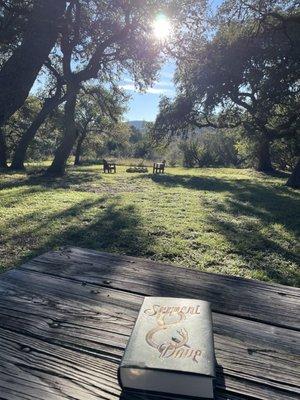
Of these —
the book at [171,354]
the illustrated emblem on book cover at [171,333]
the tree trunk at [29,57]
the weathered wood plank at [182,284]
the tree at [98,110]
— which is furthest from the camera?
the tree at [98,110]

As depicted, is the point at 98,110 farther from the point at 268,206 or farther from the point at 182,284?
the point at 182,284

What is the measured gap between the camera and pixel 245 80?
22.8 metres

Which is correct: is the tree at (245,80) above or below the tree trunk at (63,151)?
above

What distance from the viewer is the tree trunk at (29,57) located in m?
5.43

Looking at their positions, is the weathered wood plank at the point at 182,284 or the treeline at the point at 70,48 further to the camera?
the treeline at the point at 70,48

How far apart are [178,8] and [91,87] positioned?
511 inches

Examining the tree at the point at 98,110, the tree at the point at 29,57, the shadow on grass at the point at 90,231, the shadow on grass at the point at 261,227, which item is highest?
the tree at the point at 98,110

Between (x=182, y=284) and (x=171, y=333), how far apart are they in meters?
0.73

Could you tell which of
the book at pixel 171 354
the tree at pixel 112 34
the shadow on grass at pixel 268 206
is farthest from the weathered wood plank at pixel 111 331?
the tree at pixel 112 34

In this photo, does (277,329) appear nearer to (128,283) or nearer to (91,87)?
(128,283)

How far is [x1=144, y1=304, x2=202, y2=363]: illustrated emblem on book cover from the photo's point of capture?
1267mm

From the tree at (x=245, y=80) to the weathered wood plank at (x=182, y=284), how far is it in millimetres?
12957

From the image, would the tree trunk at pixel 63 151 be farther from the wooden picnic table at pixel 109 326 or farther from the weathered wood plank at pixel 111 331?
the weathered wood plank at pixel 111 331

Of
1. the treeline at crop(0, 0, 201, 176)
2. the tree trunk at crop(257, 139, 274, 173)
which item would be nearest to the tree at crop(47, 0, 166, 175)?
the treeline at crop(0, 0, 201, 176)
